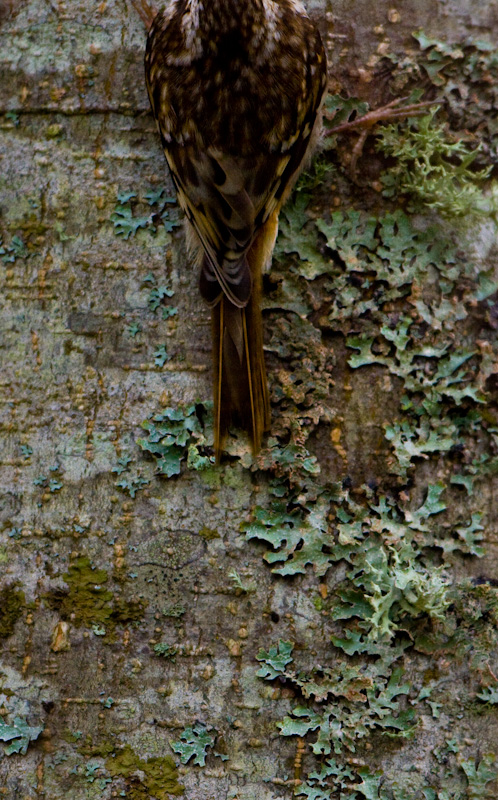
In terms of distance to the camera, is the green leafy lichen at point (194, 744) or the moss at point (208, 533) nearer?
the green leafy lichen at point (194, 744)

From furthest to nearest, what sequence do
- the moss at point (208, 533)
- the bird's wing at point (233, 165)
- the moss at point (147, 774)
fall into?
the bird's wing at point (233, 165) < the moss at point (208, 533) < the moss at point (147, 774)

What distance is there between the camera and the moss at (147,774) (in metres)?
1.49

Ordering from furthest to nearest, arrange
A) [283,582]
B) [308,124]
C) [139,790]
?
[308,124], [283,582], [139,790]

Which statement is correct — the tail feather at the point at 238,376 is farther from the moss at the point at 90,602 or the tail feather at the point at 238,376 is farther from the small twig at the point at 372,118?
the small twig at the point at 372,118

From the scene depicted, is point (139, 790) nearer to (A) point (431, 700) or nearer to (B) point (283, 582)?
(B) point (283, 582)

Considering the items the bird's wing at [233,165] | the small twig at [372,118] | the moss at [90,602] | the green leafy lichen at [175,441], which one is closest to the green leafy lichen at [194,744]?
the moss at [90,602]

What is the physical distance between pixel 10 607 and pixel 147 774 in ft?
1.51

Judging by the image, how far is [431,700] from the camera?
156 cm

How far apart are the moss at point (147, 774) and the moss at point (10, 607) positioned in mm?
351

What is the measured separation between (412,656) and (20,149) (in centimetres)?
152

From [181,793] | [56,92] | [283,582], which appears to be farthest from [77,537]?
[56,92]

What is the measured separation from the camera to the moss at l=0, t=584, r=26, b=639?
1.58 metres

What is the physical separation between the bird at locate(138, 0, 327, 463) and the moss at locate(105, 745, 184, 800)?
67 centimetres

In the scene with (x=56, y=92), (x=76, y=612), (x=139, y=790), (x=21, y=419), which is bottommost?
(x=139, y=790)
